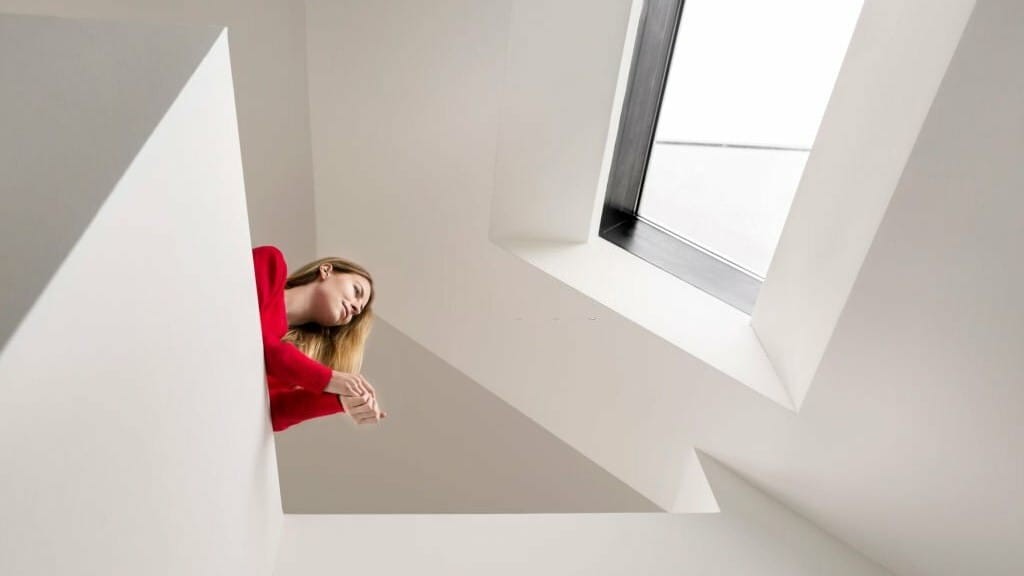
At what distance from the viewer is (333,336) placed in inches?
71.9

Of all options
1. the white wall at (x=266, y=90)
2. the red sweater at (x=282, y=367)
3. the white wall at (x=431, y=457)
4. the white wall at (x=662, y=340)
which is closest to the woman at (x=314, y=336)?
the red sweater at (x=282, y=367)

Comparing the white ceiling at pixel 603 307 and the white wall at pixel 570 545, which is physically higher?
the white ceiling at pixel 603 307

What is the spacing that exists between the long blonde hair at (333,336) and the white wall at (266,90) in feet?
2.33

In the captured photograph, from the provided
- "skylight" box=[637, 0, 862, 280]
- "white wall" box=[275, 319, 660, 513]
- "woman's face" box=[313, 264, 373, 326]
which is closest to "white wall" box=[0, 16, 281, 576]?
"woman's face" box=[313, 264, 373, 326]

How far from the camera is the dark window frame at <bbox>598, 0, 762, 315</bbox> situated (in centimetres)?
210

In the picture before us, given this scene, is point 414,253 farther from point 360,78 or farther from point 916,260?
point 916,260

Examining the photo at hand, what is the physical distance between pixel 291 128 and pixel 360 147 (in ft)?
0.69

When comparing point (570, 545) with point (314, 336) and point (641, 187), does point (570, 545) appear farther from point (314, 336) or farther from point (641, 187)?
point (641, 187)

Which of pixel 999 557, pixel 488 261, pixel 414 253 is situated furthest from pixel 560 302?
pixel 999 557

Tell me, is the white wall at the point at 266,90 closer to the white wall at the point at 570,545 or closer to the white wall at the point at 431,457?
the white wall at the point at 431,457

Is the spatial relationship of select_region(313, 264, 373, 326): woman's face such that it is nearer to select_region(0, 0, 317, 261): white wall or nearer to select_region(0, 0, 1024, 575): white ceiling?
select_region(0, 0, 1024, 575): white ceiling

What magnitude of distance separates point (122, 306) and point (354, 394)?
0.73 meters

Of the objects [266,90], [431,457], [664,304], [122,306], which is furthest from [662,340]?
[431,457]

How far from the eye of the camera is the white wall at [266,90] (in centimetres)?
207
